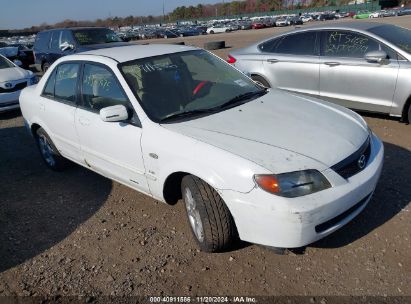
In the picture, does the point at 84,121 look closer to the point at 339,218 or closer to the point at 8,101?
the point at 339,218

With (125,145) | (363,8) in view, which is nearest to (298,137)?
(125,145)

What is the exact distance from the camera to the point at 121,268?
3.12 meters

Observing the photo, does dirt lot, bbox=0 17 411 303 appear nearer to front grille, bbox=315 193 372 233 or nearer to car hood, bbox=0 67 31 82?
front grille, bbox=315 193 372 233

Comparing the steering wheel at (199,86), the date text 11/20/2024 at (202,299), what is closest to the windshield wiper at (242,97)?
the steering wheel at (199,86)

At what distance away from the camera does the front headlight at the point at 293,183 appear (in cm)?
256

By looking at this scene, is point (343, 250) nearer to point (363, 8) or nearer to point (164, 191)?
point (164, 191)

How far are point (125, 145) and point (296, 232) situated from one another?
1.72 m

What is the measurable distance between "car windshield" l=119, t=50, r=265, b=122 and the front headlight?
1.05 m

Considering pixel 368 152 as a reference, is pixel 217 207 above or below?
below

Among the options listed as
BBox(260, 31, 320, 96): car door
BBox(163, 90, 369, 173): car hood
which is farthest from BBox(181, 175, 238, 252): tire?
BBox(260, 31, 320, 96): car door

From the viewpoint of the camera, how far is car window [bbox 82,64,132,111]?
359 centimetres

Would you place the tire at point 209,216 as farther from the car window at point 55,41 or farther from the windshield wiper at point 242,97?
the car window at point 55,41

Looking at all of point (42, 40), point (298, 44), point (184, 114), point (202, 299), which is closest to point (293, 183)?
point (202, 299)

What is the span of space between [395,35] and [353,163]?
11.9ft
